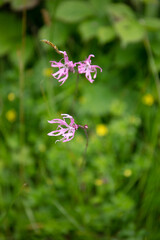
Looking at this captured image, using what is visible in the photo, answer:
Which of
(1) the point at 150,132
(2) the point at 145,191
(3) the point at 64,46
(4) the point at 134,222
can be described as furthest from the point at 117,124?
(3) the point at 64,46

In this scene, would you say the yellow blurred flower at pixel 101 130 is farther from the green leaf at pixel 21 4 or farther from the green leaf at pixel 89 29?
the green leaf at pixel 21 4

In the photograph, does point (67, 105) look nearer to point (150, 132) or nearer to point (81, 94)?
point (81, 94)

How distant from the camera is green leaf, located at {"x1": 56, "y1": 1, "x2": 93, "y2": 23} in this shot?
1.92 meters

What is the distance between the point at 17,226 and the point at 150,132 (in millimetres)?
792

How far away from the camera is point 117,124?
5.23 feet

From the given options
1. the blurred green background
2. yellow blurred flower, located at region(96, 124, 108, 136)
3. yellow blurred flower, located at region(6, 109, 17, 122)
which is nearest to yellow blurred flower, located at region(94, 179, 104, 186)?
the blurred green background

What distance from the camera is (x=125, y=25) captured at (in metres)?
1.75

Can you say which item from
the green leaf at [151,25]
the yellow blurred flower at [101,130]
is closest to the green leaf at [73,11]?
the green leaf at [151,25]

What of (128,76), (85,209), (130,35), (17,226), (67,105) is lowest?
(17,226)

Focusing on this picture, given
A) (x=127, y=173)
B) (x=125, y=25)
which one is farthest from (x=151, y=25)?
(x=127, y=173)

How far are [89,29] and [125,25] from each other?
25cm

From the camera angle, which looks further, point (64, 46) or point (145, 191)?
point (64, 46)

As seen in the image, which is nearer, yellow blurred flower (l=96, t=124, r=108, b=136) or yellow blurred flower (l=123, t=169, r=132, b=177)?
yellow blurred flower (l=123, t=169, r=132, b=177)

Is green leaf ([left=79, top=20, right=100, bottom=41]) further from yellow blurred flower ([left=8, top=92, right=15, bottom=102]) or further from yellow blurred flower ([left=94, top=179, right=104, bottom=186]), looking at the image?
yellow blurred flower ([left=94, top=179, right=104, bottom=186])
